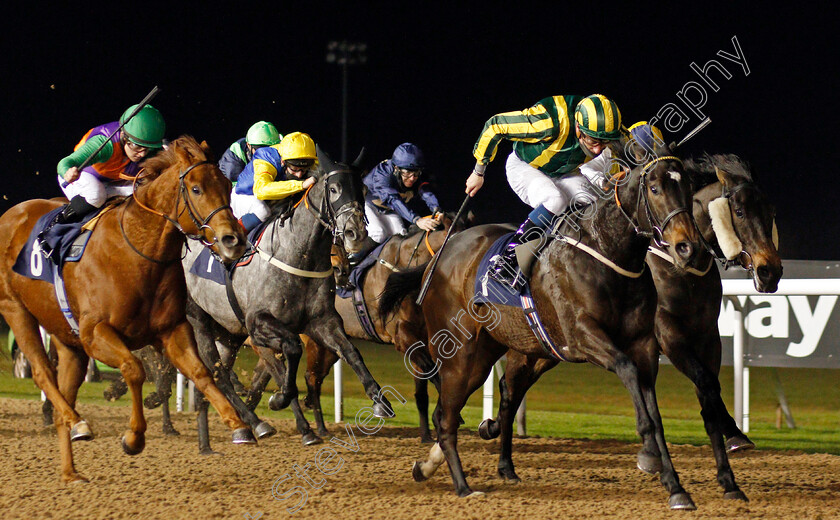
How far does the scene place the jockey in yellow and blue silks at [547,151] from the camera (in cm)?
383

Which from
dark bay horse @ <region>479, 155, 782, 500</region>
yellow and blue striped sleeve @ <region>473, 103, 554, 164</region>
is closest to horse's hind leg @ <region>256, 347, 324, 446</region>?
yellow and blue striped sleeve @ <region>473, 103, 554, 164</region>

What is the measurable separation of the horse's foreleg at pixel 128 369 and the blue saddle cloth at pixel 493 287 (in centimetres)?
148

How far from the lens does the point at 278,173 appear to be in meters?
5.02

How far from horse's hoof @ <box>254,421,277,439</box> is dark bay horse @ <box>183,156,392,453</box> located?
0.23 metres

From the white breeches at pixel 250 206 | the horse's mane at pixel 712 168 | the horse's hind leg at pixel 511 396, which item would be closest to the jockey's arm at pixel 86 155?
the white breeches at pixel 250 206

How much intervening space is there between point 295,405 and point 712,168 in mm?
2617

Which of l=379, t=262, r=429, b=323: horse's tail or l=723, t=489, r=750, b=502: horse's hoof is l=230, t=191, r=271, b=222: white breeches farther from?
l=723, t=489, r=750, b=502: horse's hoof

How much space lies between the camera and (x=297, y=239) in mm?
4582

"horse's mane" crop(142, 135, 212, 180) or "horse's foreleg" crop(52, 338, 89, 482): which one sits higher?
"horse's mane" crop(142, 135, 212, 180)

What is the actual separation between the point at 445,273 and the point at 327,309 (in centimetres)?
73

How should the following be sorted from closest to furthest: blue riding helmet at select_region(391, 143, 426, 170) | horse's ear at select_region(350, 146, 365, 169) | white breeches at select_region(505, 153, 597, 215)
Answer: white breeches at select_region(505, 153, 597, 215) → horse's ear at select_region(350, 146, 365, 169) → blue riding helmet at select_region(391, 143, 426, 170)

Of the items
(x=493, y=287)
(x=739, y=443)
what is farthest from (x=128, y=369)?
(x=739, y=443)

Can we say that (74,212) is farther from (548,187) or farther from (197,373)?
(548,187)

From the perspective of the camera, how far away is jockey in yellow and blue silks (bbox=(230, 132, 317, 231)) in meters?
4.79
